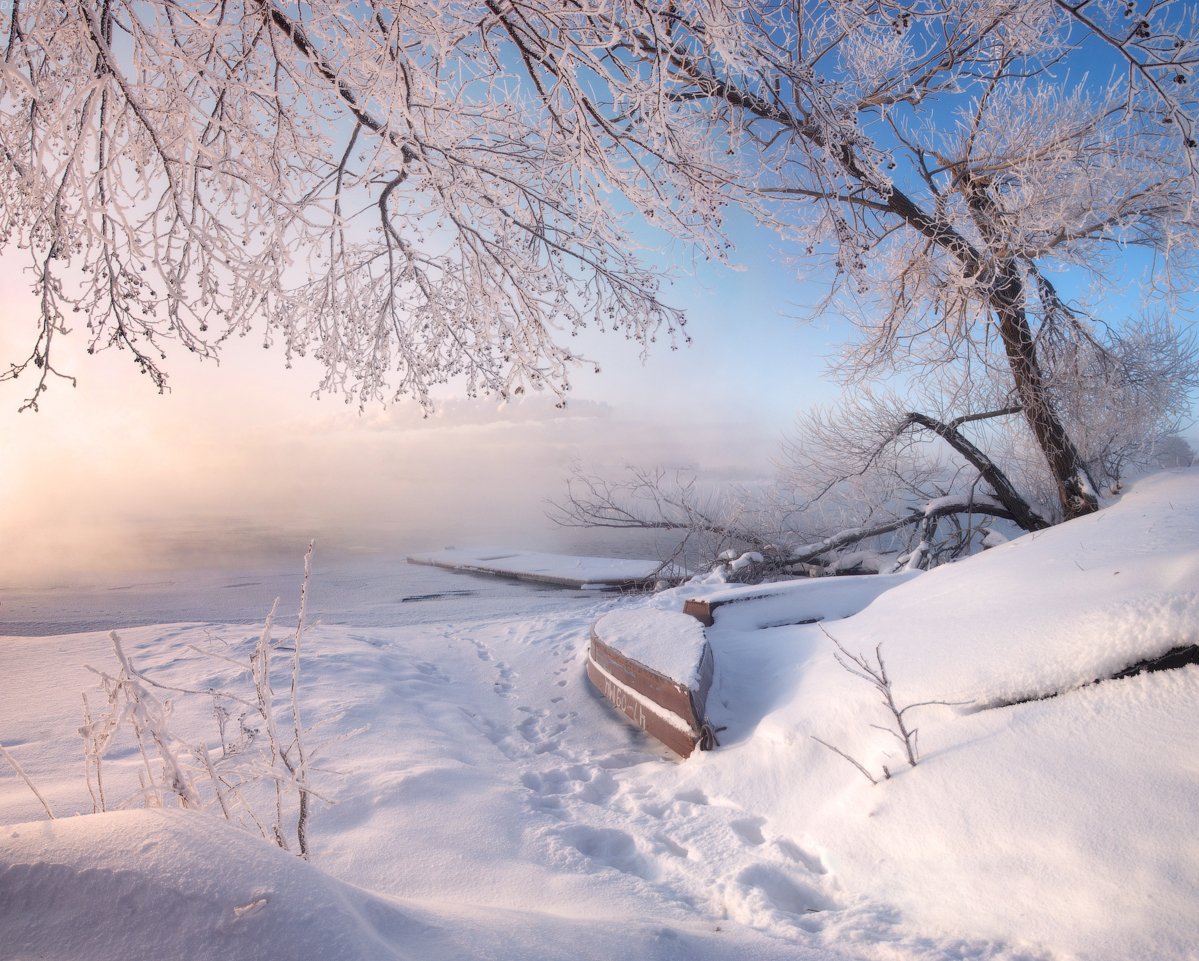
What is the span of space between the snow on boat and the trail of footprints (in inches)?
13.3

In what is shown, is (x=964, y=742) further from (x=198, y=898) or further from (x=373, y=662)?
(x=373, y=662)

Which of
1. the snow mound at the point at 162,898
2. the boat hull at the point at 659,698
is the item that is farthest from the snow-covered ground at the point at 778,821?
the boat hull at the point at 659,698

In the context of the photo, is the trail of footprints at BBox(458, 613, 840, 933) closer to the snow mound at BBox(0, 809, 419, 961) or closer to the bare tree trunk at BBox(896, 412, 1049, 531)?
the snow mound at BBox(0, 809, 419, 961)

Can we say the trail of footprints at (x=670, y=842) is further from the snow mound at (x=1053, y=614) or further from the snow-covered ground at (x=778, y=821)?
the snow mound at (x=1053, y=614)

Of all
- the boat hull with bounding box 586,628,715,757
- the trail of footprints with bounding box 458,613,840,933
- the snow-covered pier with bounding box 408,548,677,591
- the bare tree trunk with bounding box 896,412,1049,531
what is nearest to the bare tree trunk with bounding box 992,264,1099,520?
the bare tree trunk with bounding box 896,412,1049,531

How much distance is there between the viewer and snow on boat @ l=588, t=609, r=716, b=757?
402cm

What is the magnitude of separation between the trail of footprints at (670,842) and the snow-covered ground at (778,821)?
0.02 m

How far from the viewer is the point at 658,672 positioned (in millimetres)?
4398

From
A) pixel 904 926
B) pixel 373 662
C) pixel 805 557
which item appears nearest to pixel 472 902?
pixel 904 926

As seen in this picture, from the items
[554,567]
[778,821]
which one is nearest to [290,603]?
[554,567]

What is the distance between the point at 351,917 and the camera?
1.27 metres

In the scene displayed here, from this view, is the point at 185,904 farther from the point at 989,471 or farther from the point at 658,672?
the point at 989,471

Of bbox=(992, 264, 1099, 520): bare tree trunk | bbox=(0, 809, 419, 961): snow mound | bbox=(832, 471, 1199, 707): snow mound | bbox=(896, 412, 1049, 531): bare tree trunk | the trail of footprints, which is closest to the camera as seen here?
bbox=(0, 809, 419, 961): snow mound

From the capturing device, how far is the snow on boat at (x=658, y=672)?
13.2ft
